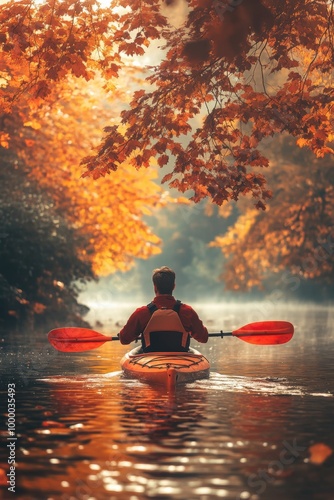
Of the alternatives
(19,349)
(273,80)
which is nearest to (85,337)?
(19,349)

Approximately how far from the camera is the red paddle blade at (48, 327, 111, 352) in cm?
1731

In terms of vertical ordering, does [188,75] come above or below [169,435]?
above

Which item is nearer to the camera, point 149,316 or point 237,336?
point 149,316

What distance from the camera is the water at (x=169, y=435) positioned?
8188 mm

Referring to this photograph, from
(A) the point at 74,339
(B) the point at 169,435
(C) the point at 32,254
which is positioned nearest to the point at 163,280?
(A) the point at 74,339

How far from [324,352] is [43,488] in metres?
17.0

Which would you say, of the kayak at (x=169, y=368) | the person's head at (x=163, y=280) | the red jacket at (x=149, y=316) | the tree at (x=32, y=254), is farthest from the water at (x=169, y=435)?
the tree at (x=32, y=254)

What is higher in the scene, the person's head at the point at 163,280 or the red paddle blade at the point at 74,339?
the person's head at the point at 163,280

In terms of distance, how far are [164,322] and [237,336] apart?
196 centimetres

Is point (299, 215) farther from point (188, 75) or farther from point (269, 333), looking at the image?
point (188, 75)

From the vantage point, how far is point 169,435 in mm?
Result: 10703

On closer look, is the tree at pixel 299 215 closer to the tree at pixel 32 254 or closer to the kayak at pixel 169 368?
the tree at pixel 32 254

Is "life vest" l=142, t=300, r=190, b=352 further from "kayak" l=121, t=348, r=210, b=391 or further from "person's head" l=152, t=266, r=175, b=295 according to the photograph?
"person's head" l=152, t=266, r=175, b=295

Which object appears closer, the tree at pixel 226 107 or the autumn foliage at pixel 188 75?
the autumn foliage at pixel 188 75
